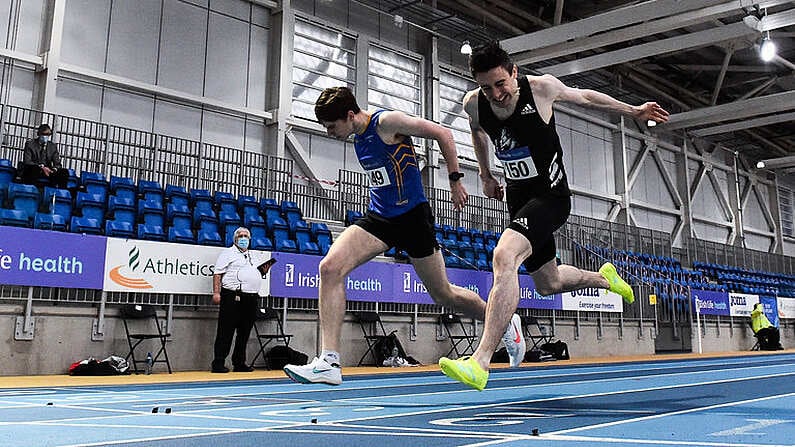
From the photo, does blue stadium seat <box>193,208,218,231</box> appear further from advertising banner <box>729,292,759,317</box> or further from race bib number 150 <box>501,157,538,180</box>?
advertising banner <box>729,292,759,317</box>

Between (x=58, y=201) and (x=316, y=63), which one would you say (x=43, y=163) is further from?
(x=316, y=63)

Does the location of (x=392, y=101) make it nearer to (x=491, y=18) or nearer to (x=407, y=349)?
(x=491, y=18)

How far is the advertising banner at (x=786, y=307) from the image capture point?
64.5 ft

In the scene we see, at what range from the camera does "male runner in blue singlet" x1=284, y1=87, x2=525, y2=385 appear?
12.6ft

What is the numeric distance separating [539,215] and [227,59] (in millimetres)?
11552

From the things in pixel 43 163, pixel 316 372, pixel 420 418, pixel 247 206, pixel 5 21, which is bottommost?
pixel 420 418

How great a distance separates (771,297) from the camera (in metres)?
19.5

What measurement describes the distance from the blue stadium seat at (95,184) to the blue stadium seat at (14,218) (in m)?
1.25

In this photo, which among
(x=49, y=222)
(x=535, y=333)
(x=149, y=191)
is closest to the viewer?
(x=49, y=222)

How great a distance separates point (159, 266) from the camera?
833cm

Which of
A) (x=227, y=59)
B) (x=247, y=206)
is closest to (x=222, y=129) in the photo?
(x=227, y=59)

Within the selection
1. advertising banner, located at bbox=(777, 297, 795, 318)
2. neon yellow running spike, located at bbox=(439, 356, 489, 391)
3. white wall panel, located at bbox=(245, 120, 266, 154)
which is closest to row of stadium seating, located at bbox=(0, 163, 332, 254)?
white wall panel, located at bbox=(245, 120, 266, 154)

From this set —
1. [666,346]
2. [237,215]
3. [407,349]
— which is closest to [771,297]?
[666,346]

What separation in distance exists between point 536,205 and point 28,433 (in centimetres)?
256
